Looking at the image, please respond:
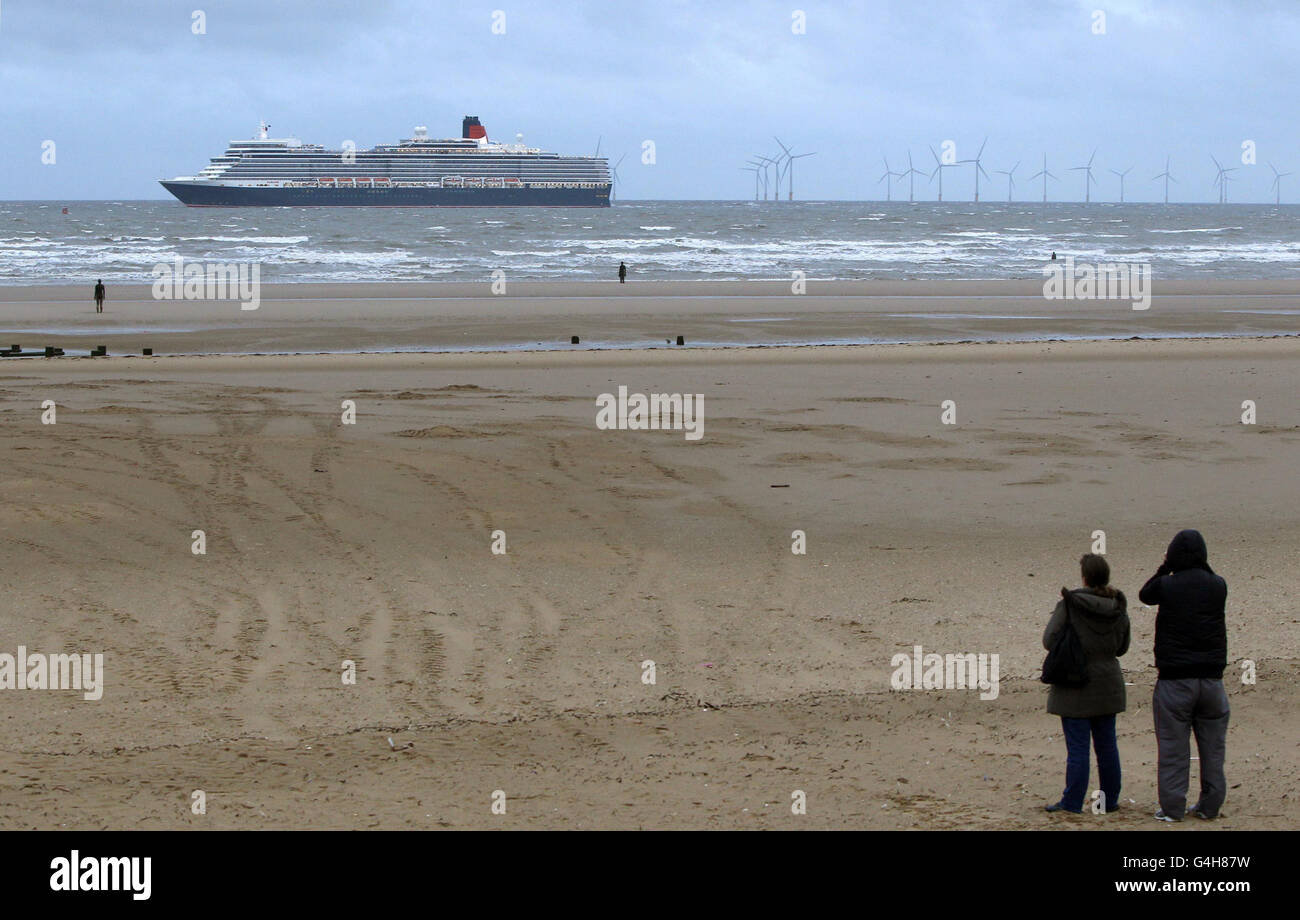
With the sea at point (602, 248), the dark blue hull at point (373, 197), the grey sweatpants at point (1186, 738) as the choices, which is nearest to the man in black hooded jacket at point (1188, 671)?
the grey sweatpants at point (1186, 738)

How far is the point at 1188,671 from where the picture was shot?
618cm

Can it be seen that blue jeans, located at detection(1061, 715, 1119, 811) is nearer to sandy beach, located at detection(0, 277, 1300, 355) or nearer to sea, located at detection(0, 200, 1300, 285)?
sandy beach, located at detection(0, 277, 1300, 355)

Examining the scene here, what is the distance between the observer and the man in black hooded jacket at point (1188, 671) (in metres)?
6.11

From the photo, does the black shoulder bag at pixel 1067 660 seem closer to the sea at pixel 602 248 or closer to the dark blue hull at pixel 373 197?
the sea at pixel 602 248

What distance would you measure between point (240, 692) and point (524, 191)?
14557 centimetres

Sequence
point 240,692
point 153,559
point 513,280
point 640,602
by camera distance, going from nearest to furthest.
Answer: point 240,692 < point 640,602 < point 153,559 < point 513,280

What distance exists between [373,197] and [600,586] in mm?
139594

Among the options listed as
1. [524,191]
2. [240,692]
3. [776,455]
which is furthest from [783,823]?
[524,191]

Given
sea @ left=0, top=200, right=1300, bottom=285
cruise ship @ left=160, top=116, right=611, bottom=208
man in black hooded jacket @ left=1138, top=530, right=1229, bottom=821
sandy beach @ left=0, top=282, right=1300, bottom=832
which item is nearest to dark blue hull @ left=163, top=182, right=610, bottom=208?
cruise ship @ left=160, top=116, right=611, bottom=208

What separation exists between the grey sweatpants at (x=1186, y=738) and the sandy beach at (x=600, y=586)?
0.52 ft

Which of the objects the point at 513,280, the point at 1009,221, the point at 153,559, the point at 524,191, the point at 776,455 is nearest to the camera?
the point at 153,559

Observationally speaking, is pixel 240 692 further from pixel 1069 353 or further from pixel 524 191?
pixel 524 191

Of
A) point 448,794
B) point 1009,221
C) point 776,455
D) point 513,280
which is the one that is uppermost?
point 1009,221
